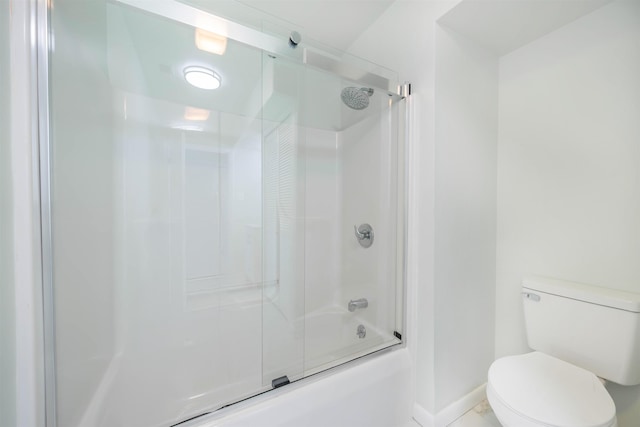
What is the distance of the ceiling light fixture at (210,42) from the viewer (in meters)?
0.97

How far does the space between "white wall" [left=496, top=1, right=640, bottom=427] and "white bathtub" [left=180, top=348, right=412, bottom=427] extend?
30.0 inches

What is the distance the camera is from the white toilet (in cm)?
83

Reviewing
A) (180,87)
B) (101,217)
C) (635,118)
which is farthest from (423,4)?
(101,217)

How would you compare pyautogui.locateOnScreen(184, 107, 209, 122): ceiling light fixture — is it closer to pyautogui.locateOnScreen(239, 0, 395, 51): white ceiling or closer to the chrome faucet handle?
pyautogui.locateOnScreen(239, 0, 395, 51): white ceiling

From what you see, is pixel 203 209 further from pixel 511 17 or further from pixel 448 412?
pixel 511 17

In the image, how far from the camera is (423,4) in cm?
123

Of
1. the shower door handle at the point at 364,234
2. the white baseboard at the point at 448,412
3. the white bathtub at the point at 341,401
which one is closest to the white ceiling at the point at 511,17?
the shower door handle at the point at 364,234

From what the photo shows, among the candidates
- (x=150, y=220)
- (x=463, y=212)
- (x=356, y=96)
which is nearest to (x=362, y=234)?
(x=463, y=212)

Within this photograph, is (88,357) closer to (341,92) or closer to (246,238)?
(246,238)

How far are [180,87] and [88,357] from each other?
1.38 m

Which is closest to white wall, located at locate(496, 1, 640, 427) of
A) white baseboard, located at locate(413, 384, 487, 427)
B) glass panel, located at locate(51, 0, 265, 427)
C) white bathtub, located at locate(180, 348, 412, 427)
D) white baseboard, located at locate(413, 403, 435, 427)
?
white baseboard, located at locate(413, 384, 487, 427)

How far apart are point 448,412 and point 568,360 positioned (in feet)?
2.05

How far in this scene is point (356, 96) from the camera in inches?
56.7

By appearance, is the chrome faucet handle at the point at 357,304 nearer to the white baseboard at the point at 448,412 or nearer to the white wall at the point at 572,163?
the white baseboard at the point at 448,412
